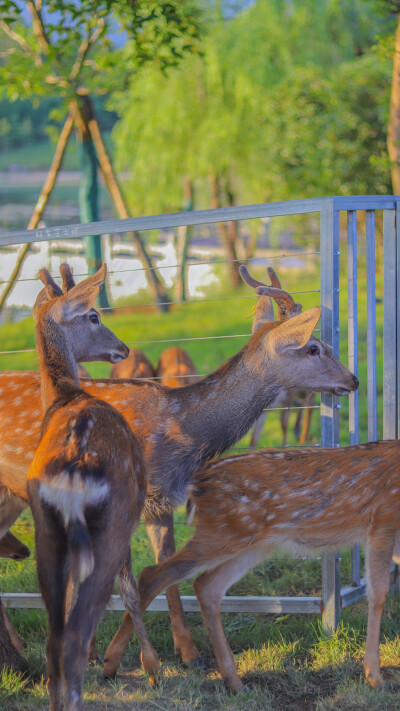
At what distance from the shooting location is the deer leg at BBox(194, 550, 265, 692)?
400 cm

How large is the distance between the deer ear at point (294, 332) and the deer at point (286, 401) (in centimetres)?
24

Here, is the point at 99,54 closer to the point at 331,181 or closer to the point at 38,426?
A: the point at 331,181

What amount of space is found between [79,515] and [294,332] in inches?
70.9

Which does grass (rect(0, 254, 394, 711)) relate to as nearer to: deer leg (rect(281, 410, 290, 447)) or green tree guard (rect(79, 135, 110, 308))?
deer leg (rect(281, 410, 290, 447))

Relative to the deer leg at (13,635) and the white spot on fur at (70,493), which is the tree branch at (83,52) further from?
the white spot on fur at (70,493)

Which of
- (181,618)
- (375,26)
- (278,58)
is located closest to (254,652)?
(181,618)

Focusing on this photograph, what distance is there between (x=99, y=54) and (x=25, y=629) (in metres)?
7.43

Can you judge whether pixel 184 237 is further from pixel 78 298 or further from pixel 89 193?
pixel 78 298

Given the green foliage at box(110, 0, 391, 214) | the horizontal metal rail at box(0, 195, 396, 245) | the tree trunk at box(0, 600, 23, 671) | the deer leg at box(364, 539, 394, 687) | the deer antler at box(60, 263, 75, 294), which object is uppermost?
the green foliage at box(110, 0, 391, 214)

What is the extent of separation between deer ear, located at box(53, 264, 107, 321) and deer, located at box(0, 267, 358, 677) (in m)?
0.48

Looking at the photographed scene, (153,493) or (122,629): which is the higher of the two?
(153,493)

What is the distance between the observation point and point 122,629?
4.14 metres

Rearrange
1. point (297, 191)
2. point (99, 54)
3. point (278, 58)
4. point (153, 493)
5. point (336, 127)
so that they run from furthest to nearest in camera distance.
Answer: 1. point (278, 58)
2. point (297, 191)
3. point (336, 127)
4. point (99, 54)
5. point (153, 493)

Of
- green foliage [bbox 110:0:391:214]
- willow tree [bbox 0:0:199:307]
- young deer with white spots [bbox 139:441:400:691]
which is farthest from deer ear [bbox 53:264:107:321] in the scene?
green foliage [bbox 110:0:391:214]
